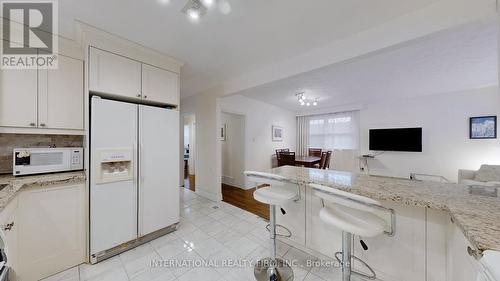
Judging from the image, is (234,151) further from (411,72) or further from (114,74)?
(411,72)

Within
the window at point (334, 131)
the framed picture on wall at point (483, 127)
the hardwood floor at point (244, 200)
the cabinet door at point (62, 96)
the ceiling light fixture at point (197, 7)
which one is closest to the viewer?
the ceiling light fixture at point (197, 7)

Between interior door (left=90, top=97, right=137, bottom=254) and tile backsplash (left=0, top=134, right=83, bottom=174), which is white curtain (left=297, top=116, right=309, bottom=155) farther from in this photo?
tile backsplash (left=0, top=134, right=83, bottom=174)

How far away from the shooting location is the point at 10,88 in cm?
161

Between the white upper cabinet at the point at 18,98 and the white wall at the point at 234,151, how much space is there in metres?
3.50

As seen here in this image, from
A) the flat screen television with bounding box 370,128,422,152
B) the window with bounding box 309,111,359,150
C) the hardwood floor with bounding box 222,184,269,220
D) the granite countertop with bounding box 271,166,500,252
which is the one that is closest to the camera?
the granite countertop with bounding box 271,166,500,252

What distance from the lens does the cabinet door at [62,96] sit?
69.0 inches

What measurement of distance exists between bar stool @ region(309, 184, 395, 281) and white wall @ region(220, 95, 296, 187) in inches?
120

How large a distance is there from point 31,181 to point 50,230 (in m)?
0.50

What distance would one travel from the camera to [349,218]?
1.27 meters

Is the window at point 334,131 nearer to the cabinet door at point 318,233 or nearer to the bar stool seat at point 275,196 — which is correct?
the cabinet door at point 318,233

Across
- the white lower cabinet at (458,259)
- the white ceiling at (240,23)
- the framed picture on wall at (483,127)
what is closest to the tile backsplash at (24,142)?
the white ceiling at (240,23)

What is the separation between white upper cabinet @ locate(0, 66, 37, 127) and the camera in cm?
159

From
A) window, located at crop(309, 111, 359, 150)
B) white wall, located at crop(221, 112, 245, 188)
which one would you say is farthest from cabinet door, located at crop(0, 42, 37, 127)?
window, located at crop(309, 111, 359, 150)

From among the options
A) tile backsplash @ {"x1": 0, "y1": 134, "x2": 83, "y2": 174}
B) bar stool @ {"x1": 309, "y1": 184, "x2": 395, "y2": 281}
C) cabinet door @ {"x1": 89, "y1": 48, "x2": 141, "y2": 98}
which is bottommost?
bar stool @ {"x1": 309, "y1": 184, "x2": 395, "y2": 281}
